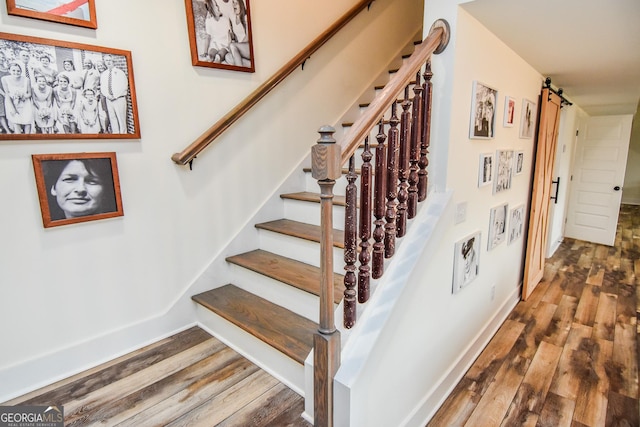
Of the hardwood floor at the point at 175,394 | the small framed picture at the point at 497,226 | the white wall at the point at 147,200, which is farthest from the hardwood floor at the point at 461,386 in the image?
the small framed picture at the point at 497,226

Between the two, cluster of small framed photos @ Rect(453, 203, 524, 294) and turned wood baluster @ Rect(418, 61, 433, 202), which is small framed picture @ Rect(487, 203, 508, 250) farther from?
turned wood baluster @ Rect(418, 61, 433, 202)

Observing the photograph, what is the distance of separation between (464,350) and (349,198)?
5.23 feet

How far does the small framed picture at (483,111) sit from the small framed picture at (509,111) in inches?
A: 9.3

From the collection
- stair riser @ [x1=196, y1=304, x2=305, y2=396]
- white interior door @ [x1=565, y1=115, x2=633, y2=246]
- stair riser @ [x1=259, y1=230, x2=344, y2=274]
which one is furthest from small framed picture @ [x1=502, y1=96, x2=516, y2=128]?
white interior door @ [x1=565, y1=115, x2=633, y2=246]

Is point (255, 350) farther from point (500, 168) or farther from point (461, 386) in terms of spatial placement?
point (500, 168)

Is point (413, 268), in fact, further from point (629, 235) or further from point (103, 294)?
point (629, 235)

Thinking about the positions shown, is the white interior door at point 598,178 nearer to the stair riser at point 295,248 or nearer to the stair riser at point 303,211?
the stair riser at point 303,211

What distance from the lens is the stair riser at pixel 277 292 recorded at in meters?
1.90

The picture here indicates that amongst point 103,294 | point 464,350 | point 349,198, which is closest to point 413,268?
point 349,198

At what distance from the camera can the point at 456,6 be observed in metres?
1.49

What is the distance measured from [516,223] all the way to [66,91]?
3.16 metres

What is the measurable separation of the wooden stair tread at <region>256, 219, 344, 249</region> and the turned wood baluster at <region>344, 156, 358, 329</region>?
0.68 meters

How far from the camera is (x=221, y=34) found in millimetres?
2145

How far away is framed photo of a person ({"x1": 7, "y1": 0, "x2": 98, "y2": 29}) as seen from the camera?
1495 mm
